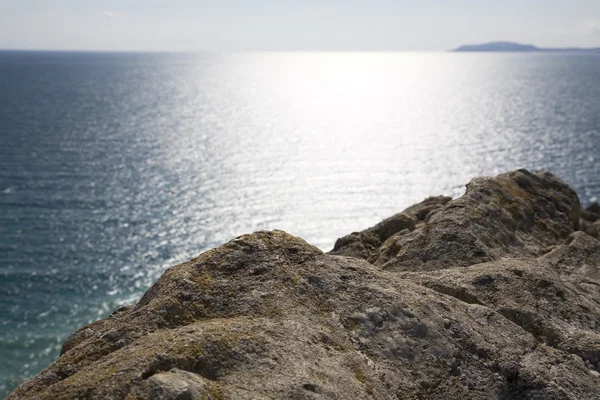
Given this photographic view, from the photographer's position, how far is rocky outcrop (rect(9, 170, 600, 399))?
29.6 ft

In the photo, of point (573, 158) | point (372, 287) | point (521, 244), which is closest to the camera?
point (372, 287)

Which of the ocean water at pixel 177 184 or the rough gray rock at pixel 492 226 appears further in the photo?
the ocean water at pixel 177 184

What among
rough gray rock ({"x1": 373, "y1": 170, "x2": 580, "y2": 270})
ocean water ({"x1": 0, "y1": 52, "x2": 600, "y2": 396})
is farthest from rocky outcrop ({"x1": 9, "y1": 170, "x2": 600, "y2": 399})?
ocean water ({"x1": 0, "y1": 52, "x2": 600, "y2": 396})

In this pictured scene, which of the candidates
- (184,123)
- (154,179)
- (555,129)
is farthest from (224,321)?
(184,123)

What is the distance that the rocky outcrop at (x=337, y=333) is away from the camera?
29.6 ft

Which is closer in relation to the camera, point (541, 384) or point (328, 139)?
point (541, 384)

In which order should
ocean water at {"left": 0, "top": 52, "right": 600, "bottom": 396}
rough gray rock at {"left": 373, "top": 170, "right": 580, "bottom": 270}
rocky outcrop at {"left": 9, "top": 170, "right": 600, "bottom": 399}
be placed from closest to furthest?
rocky outcrop at {"left": 9, "top": 170, "right": 600, "bottom": 399}, rough gray rock at {"left": 373, "top": 170, "right": 580, "bottom": 270}, ocean water at {"left": 0, "top": 52, "right": 600, "bottom": 396}

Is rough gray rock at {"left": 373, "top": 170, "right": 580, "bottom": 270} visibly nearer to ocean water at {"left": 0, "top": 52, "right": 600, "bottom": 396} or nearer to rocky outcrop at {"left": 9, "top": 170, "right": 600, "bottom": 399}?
rocky outcrop at {"left": 9, "top": 170, "right": 600, "bottom": 399}

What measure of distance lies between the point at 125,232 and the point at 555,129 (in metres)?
121

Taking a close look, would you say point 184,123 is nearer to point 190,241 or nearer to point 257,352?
point 190,241

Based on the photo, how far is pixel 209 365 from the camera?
9094 millimetres

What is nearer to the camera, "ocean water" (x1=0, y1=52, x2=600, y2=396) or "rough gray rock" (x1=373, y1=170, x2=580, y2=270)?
"rough gray rock" (x1=373, y1=170, x2=580, y2=270)

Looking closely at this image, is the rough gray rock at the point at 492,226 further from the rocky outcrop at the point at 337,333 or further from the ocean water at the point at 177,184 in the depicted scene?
the ocean water at the point at 177,184

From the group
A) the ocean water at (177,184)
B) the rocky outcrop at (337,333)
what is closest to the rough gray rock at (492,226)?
the rocky outcrop at (337,333)
